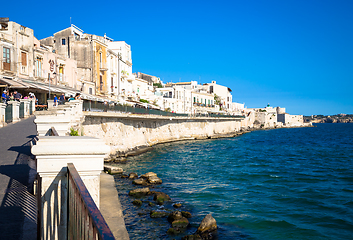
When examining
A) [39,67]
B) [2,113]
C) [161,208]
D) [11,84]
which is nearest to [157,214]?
[161,208]

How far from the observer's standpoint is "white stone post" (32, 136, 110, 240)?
294cm

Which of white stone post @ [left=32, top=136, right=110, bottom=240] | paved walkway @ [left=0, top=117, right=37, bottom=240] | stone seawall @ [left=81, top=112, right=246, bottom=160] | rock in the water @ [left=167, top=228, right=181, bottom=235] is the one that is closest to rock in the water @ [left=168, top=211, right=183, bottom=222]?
rock in the water @ [left=167, top=228, right=181, bottom=235]

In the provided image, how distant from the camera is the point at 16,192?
6434 millimetres

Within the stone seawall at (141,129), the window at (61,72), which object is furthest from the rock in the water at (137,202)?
the window at (61,72)

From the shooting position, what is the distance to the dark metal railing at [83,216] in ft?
5.58

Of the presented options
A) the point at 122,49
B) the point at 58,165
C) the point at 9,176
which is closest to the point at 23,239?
the point at 58,165

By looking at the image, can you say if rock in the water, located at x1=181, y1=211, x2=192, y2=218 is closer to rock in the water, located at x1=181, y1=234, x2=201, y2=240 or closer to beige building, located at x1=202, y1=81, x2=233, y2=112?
rock in the water, located at x1=181, y1=234, x2=201, y2=240

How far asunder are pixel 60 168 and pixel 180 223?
28.9ft

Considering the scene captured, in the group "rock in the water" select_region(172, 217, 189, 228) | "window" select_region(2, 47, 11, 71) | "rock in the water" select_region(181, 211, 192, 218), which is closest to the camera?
"rock in the water" select_region(172, 217, 189, 228)

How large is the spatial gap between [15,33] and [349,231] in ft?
101

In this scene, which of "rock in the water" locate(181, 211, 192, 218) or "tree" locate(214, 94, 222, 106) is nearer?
"rock in the water" locate(181, 211, 192, 218)

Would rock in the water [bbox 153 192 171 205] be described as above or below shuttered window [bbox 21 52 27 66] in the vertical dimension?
below

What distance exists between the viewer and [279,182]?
1898 centimetres

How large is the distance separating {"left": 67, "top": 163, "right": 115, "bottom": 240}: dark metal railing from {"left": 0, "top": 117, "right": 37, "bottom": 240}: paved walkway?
200cm
